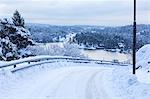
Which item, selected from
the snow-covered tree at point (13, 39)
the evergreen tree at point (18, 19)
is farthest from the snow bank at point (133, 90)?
the evergreen tree at point (18, 19)

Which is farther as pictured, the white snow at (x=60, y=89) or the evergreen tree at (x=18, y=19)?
the evergreen tree at (x=18, y=19)

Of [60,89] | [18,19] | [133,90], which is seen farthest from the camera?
[18,19]

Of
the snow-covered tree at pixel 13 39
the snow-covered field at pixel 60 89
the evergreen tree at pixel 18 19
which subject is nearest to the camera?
the snow-covered field at pixel 60 89

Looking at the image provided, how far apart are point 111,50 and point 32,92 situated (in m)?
171

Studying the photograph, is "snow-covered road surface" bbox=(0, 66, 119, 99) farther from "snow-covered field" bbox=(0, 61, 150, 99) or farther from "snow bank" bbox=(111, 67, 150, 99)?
"snow bank" bbox=(111, 67, 150, 99)

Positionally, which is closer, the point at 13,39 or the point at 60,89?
the point at 60,89

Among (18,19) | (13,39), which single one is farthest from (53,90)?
(18,19)

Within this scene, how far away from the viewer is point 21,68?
2216cm

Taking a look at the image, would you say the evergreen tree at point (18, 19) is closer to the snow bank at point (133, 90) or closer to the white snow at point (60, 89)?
the white snow at point (60, 89)

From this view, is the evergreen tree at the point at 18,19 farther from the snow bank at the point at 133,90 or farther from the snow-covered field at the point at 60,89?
the snow bank at the point at 133,90

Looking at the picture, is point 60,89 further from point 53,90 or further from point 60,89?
point 53,90

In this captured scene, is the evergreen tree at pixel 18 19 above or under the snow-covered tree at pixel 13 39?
above

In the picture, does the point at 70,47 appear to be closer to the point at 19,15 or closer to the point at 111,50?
the point at 19,15

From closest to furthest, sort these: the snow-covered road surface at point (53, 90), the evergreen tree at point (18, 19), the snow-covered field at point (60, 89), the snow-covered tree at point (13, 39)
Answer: the snow-covered field at point (60, 89)
the snow-covered road surface at point (53, 90)
the snow-covered tree at point (13, 39)
the evergreen tree at point (18, 19)
